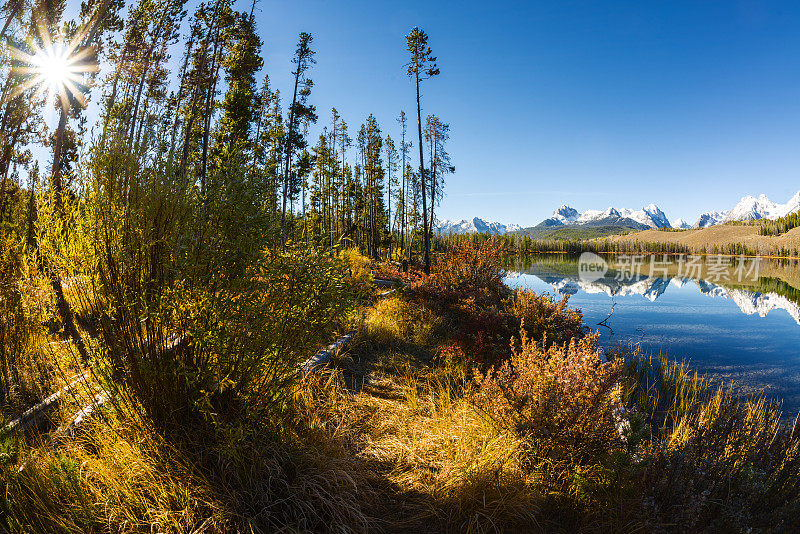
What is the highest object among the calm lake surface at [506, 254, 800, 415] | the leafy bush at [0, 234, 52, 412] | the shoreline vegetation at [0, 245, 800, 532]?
the leafy bush at [0, 234, 52, 412]

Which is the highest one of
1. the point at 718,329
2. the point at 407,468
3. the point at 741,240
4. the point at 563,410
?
the point at 741,240

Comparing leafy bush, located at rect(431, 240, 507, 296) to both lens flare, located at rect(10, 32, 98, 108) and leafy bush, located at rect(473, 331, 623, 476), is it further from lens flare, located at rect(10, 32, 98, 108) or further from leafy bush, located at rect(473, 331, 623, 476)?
lens flare, located at rect(10, 32, 98, 108)

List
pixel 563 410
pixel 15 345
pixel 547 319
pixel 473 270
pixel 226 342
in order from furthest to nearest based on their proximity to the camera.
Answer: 1. pixel 473 270
2. pixel 547 319
3. pixel 15 345
4. pixel 563 410
5. pixel 226 342

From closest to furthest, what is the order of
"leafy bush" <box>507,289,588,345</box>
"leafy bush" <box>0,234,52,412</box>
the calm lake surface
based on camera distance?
"leafy bush" <box>0,234,52,412</box> → "leafy bush" <box>507,289,588,345</box> → the calm lake surface

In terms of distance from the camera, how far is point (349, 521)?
2.51 meters

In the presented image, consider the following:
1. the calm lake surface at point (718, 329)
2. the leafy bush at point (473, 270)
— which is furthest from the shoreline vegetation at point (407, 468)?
the leafy bush at point (473, 270)

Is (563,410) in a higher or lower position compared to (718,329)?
higher

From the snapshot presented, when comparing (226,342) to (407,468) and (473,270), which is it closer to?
(407,468)

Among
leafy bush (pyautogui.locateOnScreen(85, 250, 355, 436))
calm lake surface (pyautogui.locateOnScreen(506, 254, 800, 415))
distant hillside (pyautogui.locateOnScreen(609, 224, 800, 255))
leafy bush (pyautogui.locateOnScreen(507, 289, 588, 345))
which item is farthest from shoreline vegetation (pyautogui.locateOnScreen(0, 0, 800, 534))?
distant hillside (pyautogui.locateOnScreen(609, 224, 800, 255))

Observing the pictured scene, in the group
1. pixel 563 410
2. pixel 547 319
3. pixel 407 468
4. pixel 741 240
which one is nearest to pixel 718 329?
pixel 547 319

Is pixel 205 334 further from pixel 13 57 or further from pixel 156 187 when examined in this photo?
pixel 13 57

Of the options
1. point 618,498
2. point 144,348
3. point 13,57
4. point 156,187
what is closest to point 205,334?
point 144,348

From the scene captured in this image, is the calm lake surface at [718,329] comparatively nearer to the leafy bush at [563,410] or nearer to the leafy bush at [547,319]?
the leafy bush at [547,319]

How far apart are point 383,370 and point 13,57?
12.5 metres
